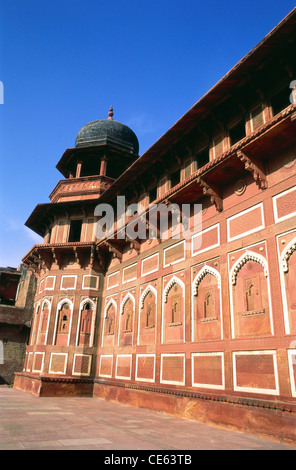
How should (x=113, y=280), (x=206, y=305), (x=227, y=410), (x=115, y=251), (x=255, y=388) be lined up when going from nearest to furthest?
(x=255, y=388) → (x=227, y=410) → (x=206, y=305) → (x=115, y=251) → (x=113, y=280)

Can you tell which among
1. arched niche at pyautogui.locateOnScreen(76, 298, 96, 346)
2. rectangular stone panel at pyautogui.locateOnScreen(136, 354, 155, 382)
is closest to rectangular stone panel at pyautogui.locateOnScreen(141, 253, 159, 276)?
rectangular stone panel at pyautogui.locateOnScreen(136, 354, 155, 382)

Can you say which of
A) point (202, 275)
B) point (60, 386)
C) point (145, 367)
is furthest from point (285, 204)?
point (60, 386)

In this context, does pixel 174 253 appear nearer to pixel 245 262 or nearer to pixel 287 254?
pixel 245 262

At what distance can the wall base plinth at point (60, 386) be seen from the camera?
1319cm

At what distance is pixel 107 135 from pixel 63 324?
9609 millimetres

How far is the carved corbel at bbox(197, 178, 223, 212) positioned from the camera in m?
9.34

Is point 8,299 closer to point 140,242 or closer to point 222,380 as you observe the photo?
point 140,242

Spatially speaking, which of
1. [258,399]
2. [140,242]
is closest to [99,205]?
[140,242]

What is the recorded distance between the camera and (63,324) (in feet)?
49.0

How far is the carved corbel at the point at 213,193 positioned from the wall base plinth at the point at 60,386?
9.00 meters

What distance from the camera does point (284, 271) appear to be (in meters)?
7.10

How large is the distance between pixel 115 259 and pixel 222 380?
26.3 ft

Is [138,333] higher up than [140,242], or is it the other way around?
[140,242]

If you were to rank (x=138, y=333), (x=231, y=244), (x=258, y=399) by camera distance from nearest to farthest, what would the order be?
(x=258, y=399), (x=231, y=244), (x=138, y=333)
